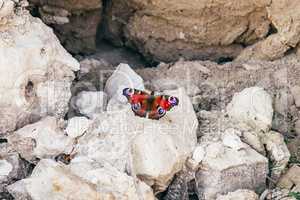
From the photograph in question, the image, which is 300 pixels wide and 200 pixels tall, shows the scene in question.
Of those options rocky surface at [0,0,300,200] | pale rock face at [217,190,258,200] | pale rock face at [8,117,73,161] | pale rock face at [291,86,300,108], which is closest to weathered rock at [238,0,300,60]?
rocky surface at [0,0,300,200]

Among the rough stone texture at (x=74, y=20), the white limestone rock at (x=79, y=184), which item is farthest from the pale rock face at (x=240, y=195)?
the rough stone texture at (x=74, y=20)

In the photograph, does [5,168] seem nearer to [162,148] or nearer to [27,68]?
[27,68]

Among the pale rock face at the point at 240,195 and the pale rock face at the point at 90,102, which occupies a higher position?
the pale rock face at the point at 90,102

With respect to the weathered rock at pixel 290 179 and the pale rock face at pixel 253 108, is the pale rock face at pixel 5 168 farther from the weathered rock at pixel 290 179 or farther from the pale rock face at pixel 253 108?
the weathered rock at pixel 290 179

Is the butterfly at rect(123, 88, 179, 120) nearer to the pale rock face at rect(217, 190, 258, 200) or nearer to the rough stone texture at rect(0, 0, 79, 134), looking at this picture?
the rough stone texture at rect(0, 0, 79, 134)

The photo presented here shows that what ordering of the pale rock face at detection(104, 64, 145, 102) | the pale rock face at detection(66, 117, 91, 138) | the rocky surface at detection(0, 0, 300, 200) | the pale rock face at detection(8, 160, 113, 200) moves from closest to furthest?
the pale rock face at detection(8, 160, 113, 200), the rocky surface at detection(0, 0, 300, 200), the pale rock face at detection(66, 117, 91, 138), the pale rock face at detection(104, 64, 145, 102)

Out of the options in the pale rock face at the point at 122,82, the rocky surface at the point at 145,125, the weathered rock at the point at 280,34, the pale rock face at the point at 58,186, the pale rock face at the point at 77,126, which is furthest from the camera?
the weathered rock at the point at 280,34
